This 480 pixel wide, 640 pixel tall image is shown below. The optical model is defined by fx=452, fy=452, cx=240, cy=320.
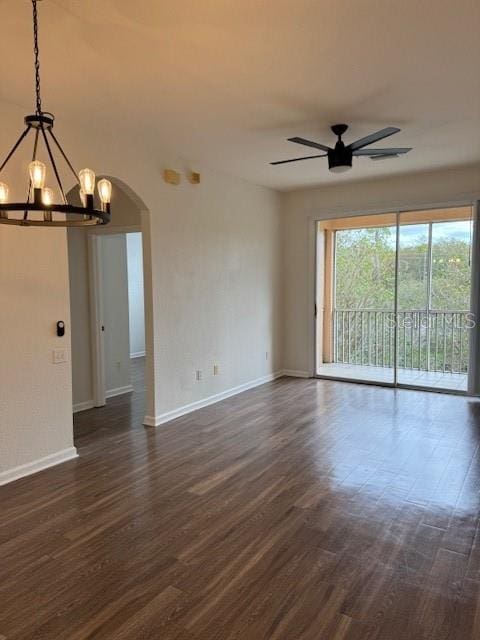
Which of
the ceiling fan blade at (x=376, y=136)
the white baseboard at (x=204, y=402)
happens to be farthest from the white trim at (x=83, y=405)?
the ceiling fan blade at (x=376, y=136)

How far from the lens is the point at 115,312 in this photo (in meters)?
5.86

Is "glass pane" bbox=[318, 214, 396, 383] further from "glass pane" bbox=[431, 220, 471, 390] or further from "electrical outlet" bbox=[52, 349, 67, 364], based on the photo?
"electrical outlet" bbox=[52, 349, 67, 364]

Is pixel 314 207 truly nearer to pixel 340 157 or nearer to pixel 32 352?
pixel 340 157

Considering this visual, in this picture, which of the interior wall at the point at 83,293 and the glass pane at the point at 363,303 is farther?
the glass pane at the point at 363,303

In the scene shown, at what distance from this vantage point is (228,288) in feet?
18.7

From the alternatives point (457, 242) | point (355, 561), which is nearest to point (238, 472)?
point (355, 561)

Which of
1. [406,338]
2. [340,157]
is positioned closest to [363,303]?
[406,338]

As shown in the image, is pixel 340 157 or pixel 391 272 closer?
pixel 340 157

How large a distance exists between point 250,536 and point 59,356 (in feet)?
6.91

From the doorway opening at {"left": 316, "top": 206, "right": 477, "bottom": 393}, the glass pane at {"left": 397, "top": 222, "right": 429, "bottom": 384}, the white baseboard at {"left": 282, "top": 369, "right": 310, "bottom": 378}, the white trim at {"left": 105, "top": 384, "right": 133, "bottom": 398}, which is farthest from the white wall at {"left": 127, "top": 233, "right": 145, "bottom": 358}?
the glass pane at {"left": 397, "top": 222, "right": 429, "bottom": 384}

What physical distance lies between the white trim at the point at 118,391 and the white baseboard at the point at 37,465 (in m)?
2.01

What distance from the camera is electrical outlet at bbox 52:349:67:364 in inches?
144

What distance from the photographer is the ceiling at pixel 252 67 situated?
2.24 m

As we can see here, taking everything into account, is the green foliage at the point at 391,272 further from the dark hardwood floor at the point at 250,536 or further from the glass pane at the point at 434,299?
the dark hardwood floor at the point at 250,536
